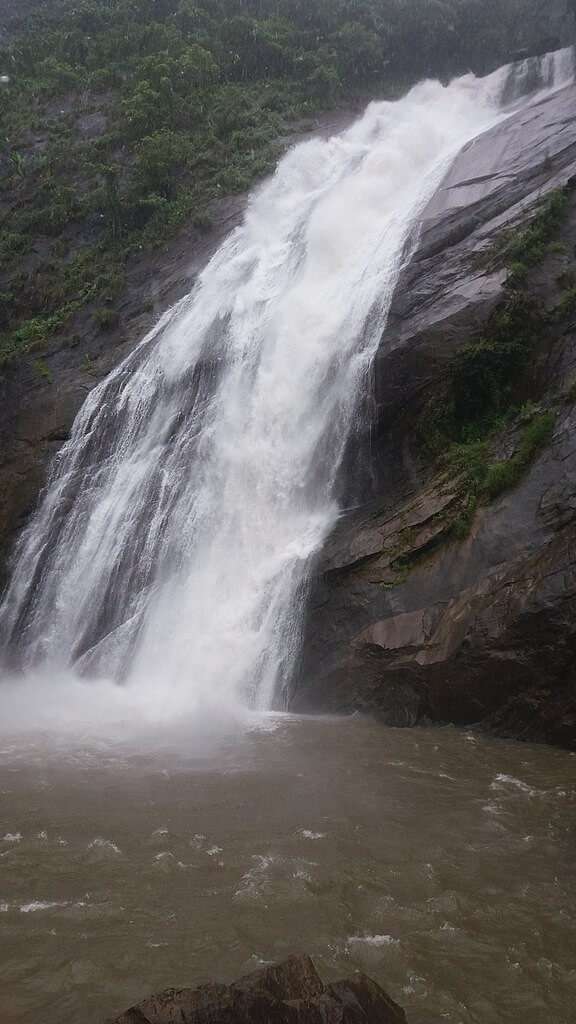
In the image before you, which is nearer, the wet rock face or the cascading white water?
the wet rock face

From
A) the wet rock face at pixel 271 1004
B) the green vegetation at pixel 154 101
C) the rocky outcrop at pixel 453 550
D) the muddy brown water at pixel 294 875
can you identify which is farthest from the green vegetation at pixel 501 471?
the green vegetation at pixel 154 101

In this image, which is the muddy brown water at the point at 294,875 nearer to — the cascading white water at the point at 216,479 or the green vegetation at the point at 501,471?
the green vegetation at the point at 501,471

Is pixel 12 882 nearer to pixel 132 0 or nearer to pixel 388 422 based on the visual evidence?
pixel 388 422

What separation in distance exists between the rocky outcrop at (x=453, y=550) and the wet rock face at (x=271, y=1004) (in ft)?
24.1

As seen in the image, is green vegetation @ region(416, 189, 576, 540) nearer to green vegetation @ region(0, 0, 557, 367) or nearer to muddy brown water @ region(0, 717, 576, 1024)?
muddy brown water @ region(0, 717, 576, 1024)

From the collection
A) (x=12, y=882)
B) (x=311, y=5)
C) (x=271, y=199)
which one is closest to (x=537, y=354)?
(x=12, y=882)

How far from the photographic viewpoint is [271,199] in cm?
2716

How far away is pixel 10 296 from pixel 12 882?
25.2 m

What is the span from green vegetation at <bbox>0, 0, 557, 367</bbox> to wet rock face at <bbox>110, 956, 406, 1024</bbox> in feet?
77.7

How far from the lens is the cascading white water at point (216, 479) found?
14.6m

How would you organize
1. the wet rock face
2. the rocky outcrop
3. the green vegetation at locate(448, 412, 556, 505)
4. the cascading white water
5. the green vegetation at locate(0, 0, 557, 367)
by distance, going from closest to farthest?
the wet rock face, the rocky outcrop, the green vegetation at locate(448, 412, 556, 505), the cascading white water, the green vegetation at locate(0, 0, 557, 367)

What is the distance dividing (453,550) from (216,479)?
682 centimetres

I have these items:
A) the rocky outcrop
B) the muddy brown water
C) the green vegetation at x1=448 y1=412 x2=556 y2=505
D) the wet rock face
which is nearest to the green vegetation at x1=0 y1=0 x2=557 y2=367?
the rocky outcrop

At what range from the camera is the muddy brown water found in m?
4.78
